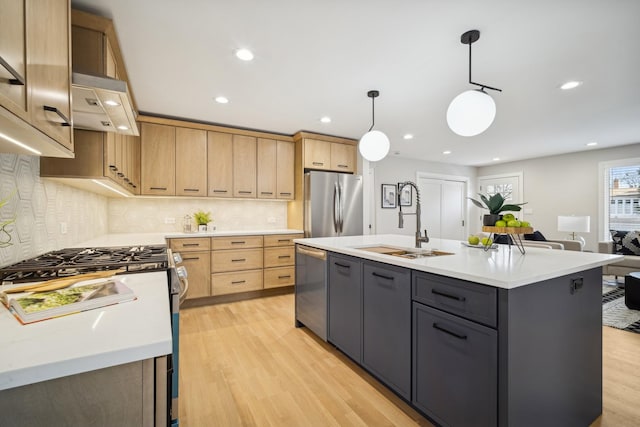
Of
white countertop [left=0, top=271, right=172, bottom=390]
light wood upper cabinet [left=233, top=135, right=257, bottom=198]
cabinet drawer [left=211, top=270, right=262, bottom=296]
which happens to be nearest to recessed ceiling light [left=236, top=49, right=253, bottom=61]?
light wood upper cabinet [left=233, top=135, right=257, bottom=198]

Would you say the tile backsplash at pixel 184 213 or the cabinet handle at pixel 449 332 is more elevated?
the tile backsplash at pixel 184 213


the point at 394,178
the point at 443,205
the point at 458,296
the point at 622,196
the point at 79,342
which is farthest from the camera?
the point at 443,205

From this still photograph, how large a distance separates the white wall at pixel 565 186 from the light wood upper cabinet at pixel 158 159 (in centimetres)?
720

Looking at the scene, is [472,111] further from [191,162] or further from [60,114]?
[191,162]

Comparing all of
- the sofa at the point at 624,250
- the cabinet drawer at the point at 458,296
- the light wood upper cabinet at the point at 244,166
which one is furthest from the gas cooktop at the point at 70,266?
the sofa at the point at 624,250

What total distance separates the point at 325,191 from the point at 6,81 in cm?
359

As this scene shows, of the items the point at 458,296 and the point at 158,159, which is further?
the point at 158,159

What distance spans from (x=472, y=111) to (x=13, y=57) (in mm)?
2049

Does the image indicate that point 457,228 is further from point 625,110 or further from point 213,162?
point 213,162

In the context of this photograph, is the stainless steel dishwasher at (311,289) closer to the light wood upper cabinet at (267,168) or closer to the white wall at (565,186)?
the light wood upper cabinet at (267,168)

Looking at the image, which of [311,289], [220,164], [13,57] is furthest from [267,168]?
[13,57]

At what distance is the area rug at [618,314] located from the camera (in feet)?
9.32

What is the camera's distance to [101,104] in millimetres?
1367

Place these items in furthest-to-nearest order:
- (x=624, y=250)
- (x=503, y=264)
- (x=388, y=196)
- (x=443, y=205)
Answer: (x=443, y=205), (x=388, y=196), (x=624, y=250), (x=503, y=264)
